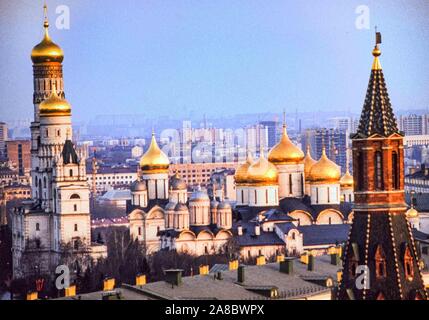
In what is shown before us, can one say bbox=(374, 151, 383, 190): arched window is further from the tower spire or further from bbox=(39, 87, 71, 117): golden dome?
bbox=(39, 87, 71, 117): golden dome

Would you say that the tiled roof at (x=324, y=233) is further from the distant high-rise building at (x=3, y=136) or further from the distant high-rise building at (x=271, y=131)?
the distant high-rise building at (x=3, y=136)

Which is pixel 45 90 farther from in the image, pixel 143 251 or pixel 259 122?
pixel 259 122

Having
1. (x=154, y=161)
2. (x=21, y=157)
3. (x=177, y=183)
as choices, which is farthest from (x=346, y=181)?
(x=21, y=157)

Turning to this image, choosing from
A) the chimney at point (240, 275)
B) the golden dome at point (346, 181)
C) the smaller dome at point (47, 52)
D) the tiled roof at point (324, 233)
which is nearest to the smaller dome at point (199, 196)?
the tiled roof at point (324, 233)

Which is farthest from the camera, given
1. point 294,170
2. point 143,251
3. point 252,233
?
point 294,170
